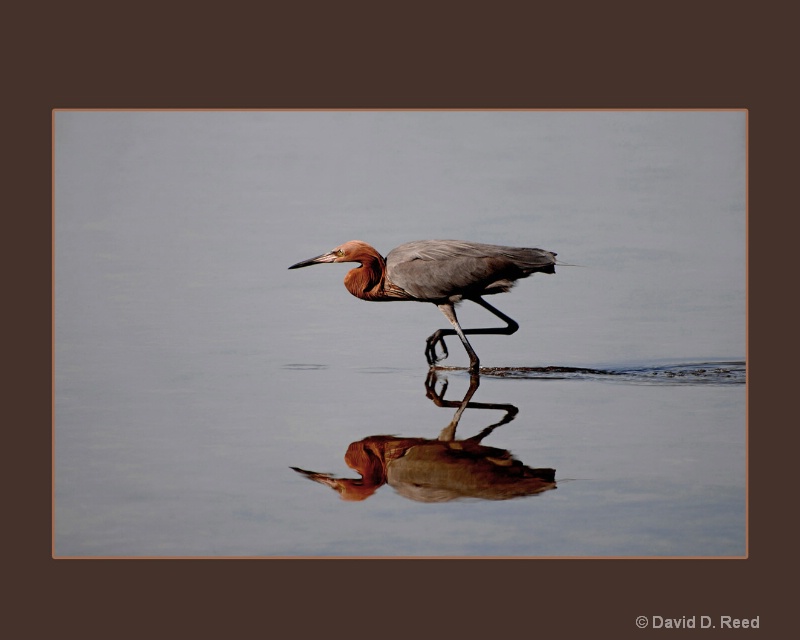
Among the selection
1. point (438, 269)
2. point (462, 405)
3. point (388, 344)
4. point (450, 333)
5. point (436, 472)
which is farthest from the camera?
point (450, 333)

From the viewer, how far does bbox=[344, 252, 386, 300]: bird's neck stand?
764cm

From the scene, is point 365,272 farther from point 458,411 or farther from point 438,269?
point 458,411

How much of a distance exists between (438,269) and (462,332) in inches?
16.8

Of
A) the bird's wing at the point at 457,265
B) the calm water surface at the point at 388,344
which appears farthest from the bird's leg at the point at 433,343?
the bird's wing at the point at 457,265

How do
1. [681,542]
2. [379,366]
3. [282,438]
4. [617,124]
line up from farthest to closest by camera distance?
[379,366]
[617,124]
[282,438]
[681,542]

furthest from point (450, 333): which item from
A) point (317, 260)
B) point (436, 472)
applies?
point (436, 472)

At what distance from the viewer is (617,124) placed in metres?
6.96

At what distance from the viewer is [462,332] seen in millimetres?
7742

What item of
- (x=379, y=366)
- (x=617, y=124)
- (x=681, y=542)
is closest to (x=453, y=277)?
(x=379, y=366)

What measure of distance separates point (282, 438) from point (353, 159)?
159 cm

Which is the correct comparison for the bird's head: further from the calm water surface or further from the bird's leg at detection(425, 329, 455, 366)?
the bird's leg at detection(425, 329, 455, 366)

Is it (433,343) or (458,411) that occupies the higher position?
(433,343)

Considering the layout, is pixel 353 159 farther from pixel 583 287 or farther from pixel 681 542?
pixel 681 542

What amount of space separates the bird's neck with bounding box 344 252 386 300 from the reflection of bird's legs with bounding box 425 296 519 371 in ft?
1.23
